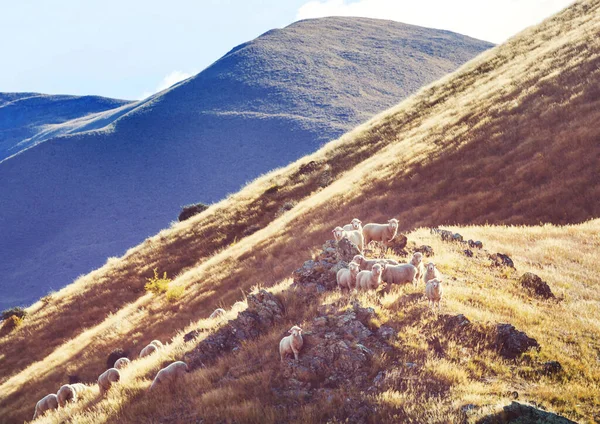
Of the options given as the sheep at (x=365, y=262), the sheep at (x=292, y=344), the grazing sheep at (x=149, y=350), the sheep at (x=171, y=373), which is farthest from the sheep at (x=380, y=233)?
the grazing sheep at (x=149, y=350)

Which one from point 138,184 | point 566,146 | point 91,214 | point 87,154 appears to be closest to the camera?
point 566,146

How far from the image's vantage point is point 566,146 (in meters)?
21.3

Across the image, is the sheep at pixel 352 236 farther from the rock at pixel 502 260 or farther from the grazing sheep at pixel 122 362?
the grazing sheep at pixel 122 362

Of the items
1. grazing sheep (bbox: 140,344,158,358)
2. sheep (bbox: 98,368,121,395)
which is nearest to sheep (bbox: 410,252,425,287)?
sheep (bbox: 98,368,121,395)

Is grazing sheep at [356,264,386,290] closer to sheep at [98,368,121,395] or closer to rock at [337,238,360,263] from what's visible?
rock at [337,238,360,263]

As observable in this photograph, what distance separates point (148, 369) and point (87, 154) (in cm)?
13104

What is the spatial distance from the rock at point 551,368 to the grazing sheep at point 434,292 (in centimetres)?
240

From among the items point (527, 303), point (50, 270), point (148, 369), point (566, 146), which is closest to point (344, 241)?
point (527, 303)

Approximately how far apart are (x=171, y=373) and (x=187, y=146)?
124707 mm

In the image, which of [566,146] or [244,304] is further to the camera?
[566,146]

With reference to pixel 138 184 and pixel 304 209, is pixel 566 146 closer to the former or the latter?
pixel 304 209

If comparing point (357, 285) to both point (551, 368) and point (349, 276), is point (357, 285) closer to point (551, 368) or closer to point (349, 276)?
point (349, 276)

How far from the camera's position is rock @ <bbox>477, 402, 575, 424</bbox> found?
576 cm

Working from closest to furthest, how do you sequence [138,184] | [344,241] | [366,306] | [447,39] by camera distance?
1. [366,306]
2. [344,241]
3. [138,184]
4. [447,39]
